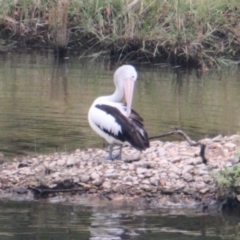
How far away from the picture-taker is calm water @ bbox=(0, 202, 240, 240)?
7.08 m

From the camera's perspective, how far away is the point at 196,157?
9328 mm

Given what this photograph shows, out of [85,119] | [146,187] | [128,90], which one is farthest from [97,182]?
[85,119]

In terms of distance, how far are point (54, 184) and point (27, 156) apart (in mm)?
1548

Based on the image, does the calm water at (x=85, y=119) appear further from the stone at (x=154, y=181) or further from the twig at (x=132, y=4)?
the twig at (x=132, y=4)

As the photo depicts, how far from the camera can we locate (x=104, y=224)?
739 cm

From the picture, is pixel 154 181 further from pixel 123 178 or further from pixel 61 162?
pixel 61 162

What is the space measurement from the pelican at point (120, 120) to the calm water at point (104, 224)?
115 centimetres

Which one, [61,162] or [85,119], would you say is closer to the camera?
[61,162]

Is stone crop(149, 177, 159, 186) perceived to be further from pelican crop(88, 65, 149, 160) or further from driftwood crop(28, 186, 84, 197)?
driftwood crop(28, 186, 84, 197)

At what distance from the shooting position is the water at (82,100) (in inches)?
444

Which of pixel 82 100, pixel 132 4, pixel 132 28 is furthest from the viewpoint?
pixel 132 4

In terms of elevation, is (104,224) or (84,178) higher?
(84,178)

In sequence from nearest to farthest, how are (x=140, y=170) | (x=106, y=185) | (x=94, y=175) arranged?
(x=106, y=185) < (x=94, y=175) < (x=140, y=170)

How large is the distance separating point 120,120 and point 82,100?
4.96m
